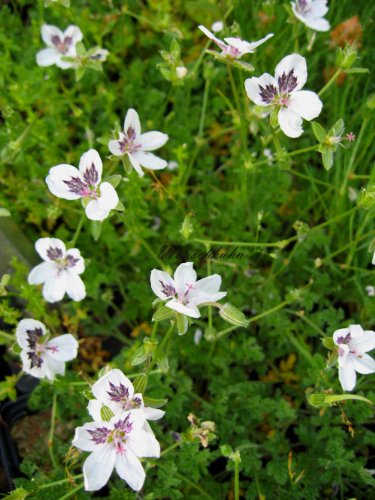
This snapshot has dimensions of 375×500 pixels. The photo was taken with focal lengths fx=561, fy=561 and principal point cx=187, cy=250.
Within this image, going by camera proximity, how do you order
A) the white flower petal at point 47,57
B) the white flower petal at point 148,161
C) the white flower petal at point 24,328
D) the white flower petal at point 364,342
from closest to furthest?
the white flower petal at point 364,342 → the white flower petal at point 24,328 → the white flower petal at point 148,161 → the white flower petal at point 47,57

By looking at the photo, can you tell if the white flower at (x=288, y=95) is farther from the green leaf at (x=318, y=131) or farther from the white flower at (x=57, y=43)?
the white flower at (x=57, y=43)

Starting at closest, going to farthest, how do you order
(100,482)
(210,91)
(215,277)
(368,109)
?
(100,482)
(215,277)
(368,109)
(210,91)

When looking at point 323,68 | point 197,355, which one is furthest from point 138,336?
point 323,68

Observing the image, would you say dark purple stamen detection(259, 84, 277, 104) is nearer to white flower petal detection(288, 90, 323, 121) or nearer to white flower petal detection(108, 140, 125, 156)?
white flower petal detection(288, 90, 323, 121)

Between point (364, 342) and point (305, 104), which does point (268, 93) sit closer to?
point (305, 104)

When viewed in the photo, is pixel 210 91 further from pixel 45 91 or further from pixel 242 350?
pixel 242 350

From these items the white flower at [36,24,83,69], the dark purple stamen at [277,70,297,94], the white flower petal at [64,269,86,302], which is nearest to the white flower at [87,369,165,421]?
the white flower petal at [64,269,86,302]

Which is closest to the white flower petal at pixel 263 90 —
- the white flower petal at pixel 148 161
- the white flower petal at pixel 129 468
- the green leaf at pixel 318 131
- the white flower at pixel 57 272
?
the green leaf at pixel 318 131
